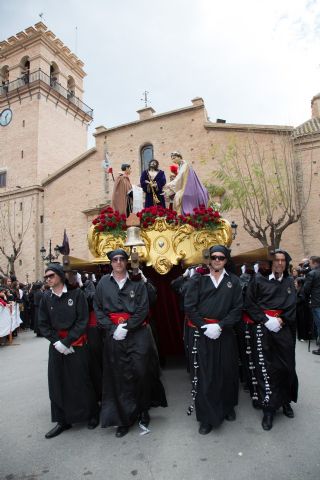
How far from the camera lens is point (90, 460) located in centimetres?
341

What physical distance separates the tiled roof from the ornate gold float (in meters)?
16.6

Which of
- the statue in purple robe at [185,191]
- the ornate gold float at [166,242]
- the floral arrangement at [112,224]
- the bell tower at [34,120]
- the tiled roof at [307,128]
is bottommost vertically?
the ornate gold float at [166,242]

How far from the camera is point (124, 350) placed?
416 cm

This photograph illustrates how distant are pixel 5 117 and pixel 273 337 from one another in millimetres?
31544

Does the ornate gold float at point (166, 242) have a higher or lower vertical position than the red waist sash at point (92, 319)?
higher

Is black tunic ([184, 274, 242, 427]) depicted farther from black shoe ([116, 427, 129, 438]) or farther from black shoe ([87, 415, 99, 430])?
black shoe ([87, 415, 99, 430])


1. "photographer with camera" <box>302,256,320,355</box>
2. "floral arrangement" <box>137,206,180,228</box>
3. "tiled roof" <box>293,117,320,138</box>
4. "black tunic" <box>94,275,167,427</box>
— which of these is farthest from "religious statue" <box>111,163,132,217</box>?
"tiled roof" <box>293,117,320,138</box>

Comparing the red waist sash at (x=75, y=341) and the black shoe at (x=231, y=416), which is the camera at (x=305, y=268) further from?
the red waist sash at (x=75, y=341)

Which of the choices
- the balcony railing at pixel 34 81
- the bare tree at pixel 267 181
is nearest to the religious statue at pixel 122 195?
the bare tree at pixel 267 181

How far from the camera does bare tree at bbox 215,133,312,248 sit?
17.2 metres

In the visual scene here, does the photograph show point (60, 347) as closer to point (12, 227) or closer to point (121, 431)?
point (121, 431)

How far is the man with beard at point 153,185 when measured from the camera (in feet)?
23.6

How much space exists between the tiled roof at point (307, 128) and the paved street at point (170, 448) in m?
17.7

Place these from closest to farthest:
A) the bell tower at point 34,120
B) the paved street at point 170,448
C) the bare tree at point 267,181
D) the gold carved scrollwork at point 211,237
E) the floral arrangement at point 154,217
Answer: the paved street at point 170,448 → the gold carved scrollwork at point 211,237 → the floral arrangement at point 154,217 → the bare tree at point 267,181 → the bell tower at point 34,120
